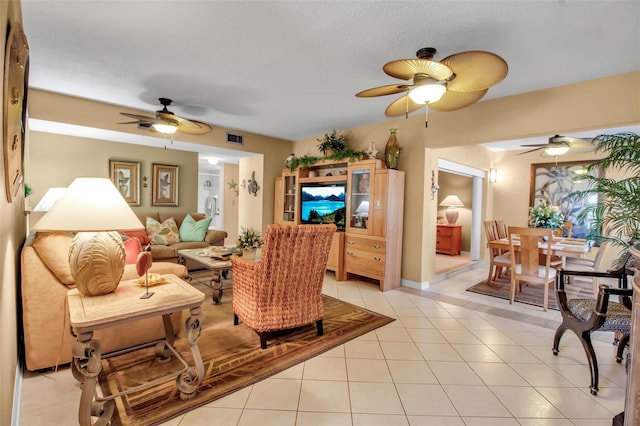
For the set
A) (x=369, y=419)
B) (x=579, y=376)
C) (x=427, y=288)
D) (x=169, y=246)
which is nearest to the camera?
(x=369, y=419)

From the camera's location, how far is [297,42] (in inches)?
92.7

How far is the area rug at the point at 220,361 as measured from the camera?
5.63 feet

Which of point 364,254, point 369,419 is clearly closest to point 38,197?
point 364,254

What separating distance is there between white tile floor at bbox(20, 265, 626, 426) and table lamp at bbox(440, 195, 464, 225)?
424 centimetres

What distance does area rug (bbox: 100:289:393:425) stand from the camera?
1.72 m

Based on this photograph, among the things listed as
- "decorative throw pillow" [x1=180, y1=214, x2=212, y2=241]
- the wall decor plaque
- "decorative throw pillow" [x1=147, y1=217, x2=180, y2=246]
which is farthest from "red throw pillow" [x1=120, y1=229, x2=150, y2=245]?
the wall decor plaque

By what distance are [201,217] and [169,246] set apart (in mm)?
975

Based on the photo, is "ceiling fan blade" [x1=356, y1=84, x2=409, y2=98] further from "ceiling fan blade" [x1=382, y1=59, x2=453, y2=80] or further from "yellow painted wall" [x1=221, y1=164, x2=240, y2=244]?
"yellow painted wall" [x1=221, y1=164, x2=240, y2=244]

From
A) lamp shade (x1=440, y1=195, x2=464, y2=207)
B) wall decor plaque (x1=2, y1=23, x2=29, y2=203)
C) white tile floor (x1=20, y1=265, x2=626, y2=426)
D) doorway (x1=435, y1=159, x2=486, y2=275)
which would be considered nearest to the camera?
wall decor plaque (x1=2, y1=23, x2=29, y2=203)

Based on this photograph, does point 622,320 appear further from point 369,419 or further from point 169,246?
point 169,246

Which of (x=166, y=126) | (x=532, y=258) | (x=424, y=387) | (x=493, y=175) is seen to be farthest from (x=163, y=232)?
(x=493, y=175)

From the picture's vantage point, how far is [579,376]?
212cm

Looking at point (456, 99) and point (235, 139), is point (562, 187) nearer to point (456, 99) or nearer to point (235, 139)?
point (456, 99)

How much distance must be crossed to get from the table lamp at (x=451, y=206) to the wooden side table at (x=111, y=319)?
6.34m
